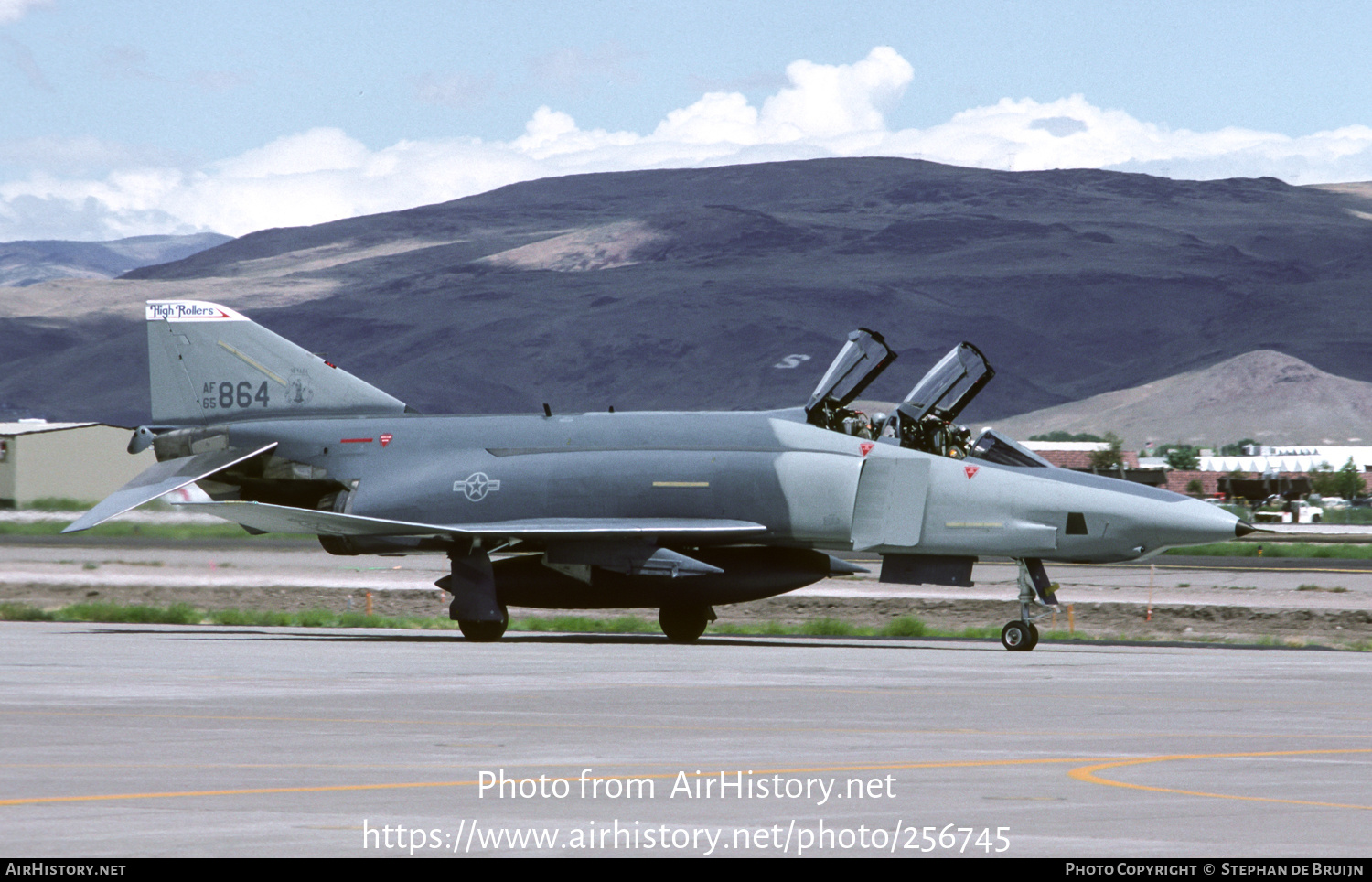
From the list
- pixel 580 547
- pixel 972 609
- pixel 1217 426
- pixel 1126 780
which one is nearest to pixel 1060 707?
pixel 1126 780

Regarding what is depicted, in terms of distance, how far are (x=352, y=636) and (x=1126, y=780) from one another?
59.2 feet

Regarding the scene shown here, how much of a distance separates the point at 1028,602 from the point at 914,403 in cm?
332

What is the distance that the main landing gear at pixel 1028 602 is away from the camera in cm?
2397

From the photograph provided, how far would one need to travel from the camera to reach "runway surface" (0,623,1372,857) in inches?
329

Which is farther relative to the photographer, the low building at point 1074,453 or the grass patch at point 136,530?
the low building at point 1074,453

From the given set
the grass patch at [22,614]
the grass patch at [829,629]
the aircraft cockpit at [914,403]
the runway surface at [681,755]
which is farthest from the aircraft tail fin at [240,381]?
the runway surface at [681,755]

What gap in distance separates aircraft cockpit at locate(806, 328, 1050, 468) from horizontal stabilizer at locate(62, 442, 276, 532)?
8.71m

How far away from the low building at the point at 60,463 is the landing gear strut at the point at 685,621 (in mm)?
53623

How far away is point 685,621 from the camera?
1045 inches

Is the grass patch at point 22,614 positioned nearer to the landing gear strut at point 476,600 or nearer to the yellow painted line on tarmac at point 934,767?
the landing gear strut at point 476,600

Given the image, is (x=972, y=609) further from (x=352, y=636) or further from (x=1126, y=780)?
(x=1126, y=780)

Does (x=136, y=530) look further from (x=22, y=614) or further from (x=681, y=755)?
(x=681, y=755)

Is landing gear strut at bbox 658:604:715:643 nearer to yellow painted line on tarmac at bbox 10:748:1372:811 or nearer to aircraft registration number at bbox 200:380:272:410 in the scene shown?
aircraft registration number at bbox 200:380:272:410

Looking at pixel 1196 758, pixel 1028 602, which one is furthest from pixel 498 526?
pixel 1196 758
